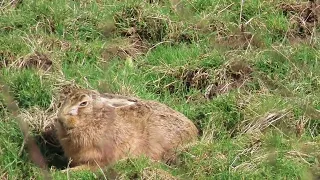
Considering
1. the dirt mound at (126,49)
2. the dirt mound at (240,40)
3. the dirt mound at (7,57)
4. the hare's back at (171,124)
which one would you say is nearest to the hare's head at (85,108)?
the hare's back at (171,124)

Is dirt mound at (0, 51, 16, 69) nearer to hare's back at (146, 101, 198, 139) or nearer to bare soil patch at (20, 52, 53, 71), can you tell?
bare soil patch at (20, 52, 53, 71)

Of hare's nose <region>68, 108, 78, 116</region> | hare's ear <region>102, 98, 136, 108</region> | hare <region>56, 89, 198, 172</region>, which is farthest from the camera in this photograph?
hare's ear <region>102, 98, 136, 108</region>

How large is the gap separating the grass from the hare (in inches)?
10.7

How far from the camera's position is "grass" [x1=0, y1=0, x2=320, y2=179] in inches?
304

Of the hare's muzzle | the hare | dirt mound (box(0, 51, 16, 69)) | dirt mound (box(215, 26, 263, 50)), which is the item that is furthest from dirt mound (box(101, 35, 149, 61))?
the hare's muzzle

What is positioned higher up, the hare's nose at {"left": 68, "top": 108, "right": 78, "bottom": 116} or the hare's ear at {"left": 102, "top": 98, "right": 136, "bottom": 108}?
the hare's nose at {"left": 68, "top": 108, "right": 78, "bottom": 116}

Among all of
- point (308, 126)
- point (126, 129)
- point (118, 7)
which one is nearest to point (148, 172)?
point (126, 129)

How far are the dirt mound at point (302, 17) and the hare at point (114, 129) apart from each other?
6.80ft

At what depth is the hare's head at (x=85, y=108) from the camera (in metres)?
7.74

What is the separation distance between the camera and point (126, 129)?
8172mm

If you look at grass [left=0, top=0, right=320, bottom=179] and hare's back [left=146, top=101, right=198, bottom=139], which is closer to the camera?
grass [left=0, top=0, right=320, bottom=179]

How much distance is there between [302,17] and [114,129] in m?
2.93

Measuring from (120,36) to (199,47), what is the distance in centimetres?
92

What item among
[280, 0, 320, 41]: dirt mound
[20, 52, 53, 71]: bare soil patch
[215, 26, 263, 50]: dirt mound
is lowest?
[20, 52, 53, 71]: bare soil patch
